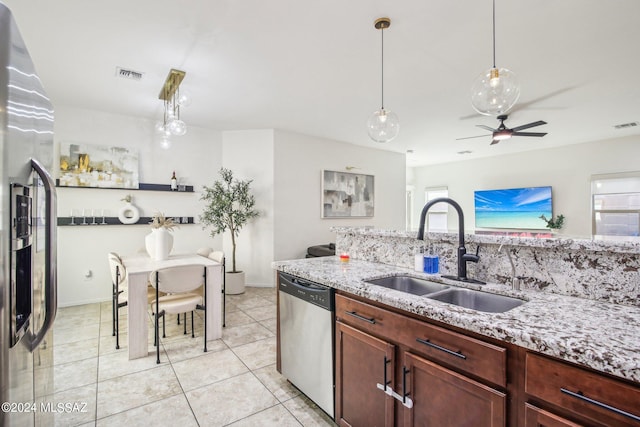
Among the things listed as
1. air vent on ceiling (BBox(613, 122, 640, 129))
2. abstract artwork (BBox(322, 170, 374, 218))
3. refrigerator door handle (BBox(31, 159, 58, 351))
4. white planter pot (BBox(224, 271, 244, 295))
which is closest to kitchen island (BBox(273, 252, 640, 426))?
refrigerator door handle (BBox(31, 159, 58, 351))

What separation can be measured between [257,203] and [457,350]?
14.6 ft

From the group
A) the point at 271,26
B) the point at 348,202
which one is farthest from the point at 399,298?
the point at 348,202

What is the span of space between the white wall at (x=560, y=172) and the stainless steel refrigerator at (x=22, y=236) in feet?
23.9

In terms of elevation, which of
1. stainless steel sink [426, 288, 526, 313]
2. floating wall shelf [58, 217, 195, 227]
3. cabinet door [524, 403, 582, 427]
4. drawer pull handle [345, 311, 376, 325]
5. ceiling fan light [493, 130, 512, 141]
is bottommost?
cabinet door [524, 403, 582, 427]

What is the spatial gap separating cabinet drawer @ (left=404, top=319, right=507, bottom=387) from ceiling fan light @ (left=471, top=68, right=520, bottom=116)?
165cm

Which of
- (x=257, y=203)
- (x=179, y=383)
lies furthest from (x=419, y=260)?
(x=257, y=203)

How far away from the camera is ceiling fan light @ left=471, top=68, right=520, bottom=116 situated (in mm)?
2018

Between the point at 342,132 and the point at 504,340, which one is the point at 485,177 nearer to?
the point at 342,132

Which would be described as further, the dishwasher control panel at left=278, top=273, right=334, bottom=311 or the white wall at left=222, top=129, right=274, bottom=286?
the white wall at left=222, top=129, right=274, bottom=286

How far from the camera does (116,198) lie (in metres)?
4.52

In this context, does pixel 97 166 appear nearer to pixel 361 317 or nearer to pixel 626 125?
pixel 361 317

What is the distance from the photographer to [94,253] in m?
4.39

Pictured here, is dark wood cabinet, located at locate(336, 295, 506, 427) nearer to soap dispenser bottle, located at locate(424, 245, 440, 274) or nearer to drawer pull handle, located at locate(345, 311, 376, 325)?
drawer pull handle, located at locate(345, 311, 376, 325)

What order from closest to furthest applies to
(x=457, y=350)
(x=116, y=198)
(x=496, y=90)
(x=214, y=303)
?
(x=457, y=350), (x=496, y=90), (x=214, y=303), (x=116, y=198)
